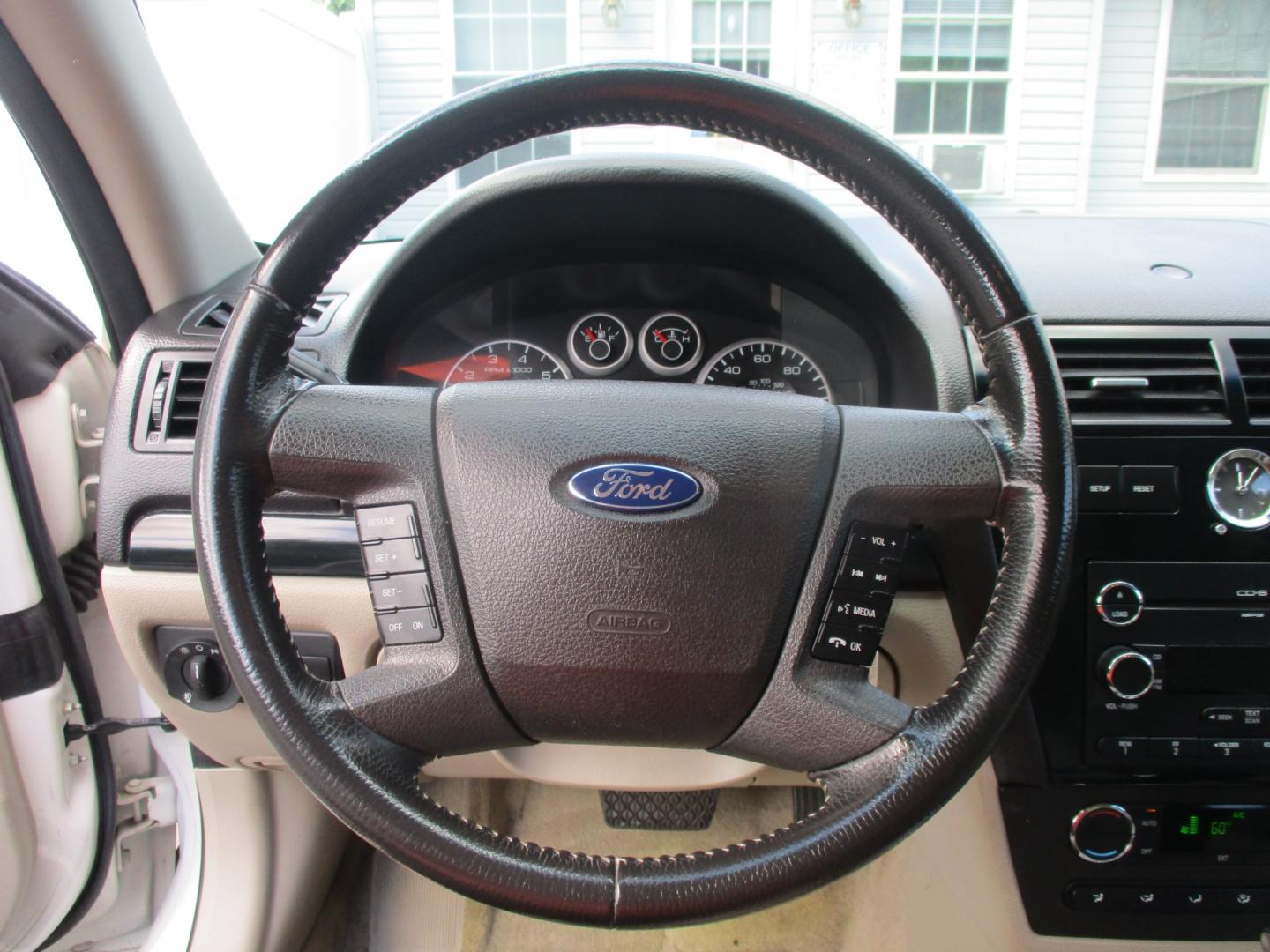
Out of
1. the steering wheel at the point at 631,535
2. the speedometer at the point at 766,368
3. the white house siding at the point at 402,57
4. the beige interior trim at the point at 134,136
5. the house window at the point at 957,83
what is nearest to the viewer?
the steering wheel at the point at 631,535

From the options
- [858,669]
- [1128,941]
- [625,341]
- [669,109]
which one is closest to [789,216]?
[625,341]

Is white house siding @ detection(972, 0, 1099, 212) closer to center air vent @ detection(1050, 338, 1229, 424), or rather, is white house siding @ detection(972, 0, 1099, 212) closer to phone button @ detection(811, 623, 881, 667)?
center air vent @ detection(1050, 338, 1229, 424)

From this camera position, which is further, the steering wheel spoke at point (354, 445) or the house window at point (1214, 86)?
the house window at point (1214, 86)

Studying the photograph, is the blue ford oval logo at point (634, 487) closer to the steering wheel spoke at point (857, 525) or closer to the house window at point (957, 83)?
the steering wheel spoke at point (857, 525)

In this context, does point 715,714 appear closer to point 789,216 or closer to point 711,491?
point 711,491

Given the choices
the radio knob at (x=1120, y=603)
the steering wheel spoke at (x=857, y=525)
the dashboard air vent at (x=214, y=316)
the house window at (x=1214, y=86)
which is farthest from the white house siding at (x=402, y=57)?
the house window at (x=1214, y=86)

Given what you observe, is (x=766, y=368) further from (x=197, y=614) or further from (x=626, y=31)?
(x=197, y=614)

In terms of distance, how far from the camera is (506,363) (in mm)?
1184

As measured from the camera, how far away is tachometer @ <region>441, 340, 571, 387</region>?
1.18m

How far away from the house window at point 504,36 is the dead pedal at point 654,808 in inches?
41.5

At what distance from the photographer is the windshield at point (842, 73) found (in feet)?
4.31

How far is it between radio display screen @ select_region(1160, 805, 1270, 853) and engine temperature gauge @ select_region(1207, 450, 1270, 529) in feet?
1.07

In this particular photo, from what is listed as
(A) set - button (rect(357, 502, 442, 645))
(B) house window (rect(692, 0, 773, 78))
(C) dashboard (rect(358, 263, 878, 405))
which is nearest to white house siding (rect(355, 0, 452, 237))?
(C) dashboard (rect(358, 263, 878, 405))

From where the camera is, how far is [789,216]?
1.02 metres
